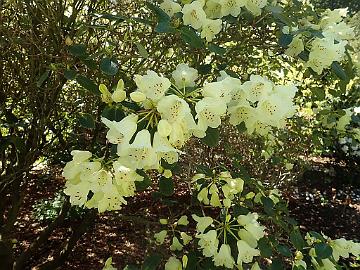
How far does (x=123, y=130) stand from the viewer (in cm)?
103

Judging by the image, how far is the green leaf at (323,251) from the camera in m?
1.55

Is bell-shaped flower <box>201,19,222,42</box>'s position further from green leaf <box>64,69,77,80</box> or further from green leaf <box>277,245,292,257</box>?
green leaf <box>277,245,292,257</box>

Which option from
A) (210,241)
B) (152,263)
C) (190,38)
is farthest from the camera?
(152,263)

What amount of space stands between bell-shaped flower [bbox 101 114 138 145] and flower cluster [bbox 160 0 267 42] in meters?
0.40

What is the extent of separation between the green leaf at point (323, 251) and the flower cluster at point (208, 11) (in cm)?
83

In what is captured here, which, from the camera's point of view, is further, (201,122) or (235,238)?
(235,238)

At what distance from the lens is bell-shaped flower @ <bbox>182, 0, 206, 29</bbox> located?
127 cm

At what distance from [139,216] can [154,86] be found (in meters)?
2.26

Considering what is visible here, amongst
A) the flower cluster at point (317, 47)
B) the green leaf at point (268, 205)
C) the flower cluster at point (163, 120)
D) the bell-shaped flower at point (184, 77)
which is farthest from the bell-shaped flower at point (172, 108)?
the green leaf at point (268, 205)

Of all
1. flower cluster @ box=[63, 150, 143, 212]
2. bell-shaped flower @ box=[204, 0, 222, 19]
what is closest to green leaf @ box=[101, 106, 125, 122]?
flower cluster @ box=[63, 150, 143, 212]

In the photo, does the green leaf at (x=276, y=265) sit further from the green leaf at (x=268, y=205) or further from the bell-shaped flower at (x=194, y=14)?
the bell-shaped flower at (x=194, y=14)

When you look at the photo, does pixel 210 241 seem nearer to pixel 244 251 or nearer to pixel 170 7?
pixel 244 251

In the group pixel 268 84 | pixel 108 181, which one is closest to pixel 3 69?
pixel 108 181

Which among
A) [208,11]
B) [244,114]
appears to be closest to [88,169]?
[244,114]
